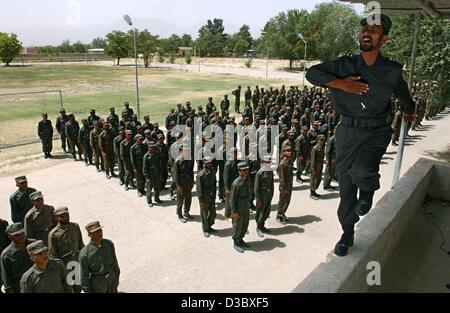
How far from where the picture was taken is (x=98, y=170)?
1131 cm

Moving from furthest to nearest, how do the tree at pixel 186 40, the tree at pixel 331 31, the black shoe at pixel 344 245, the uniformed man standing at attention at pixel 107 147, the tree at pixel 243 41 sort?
the tree at pixel 186 40, the tree at pixel 243 41, the tree at pixel 331 31, the uniformed man standing at attention at pixel 107 147, the black shoe at pixel 344 245

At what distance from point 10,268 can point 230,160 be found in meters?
4.40

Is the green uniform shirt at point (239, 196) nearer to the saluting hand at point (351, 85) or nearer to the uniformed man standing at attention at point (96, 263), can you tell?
the uniformed man standing at attention at point (96, 263)

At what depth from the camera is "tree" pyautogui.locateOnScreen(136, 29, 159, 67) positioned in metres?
62.5

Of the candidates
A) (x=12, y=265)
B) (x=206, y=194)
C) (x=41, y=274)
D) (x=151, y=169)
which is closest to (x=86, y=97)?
(x=151, y=169)

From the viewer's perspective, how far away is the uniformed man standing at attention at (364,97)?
2812 mm

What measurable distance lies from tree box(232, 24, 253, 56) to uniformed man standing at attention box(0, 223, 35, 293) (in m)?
83.6

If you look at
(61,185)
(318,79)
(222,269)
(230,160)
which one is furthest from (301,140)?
(318,79)

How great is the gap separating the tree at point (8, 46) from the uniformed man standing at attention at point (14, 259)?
57.5 meters

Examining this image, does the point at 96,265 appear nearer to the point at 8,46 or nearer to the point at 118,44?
the point at 8,46

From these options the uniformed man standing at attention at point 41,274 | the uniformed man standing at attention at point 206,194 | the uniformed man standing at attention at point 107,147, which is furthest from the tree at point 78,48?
the uniformed man standing at attention at point 41,274

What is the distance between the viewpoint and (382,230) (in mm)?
3439

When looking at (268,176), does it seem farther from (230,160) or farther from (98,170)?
(98,170)

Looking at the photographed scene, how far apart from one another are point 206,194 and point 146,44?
6088 cm
